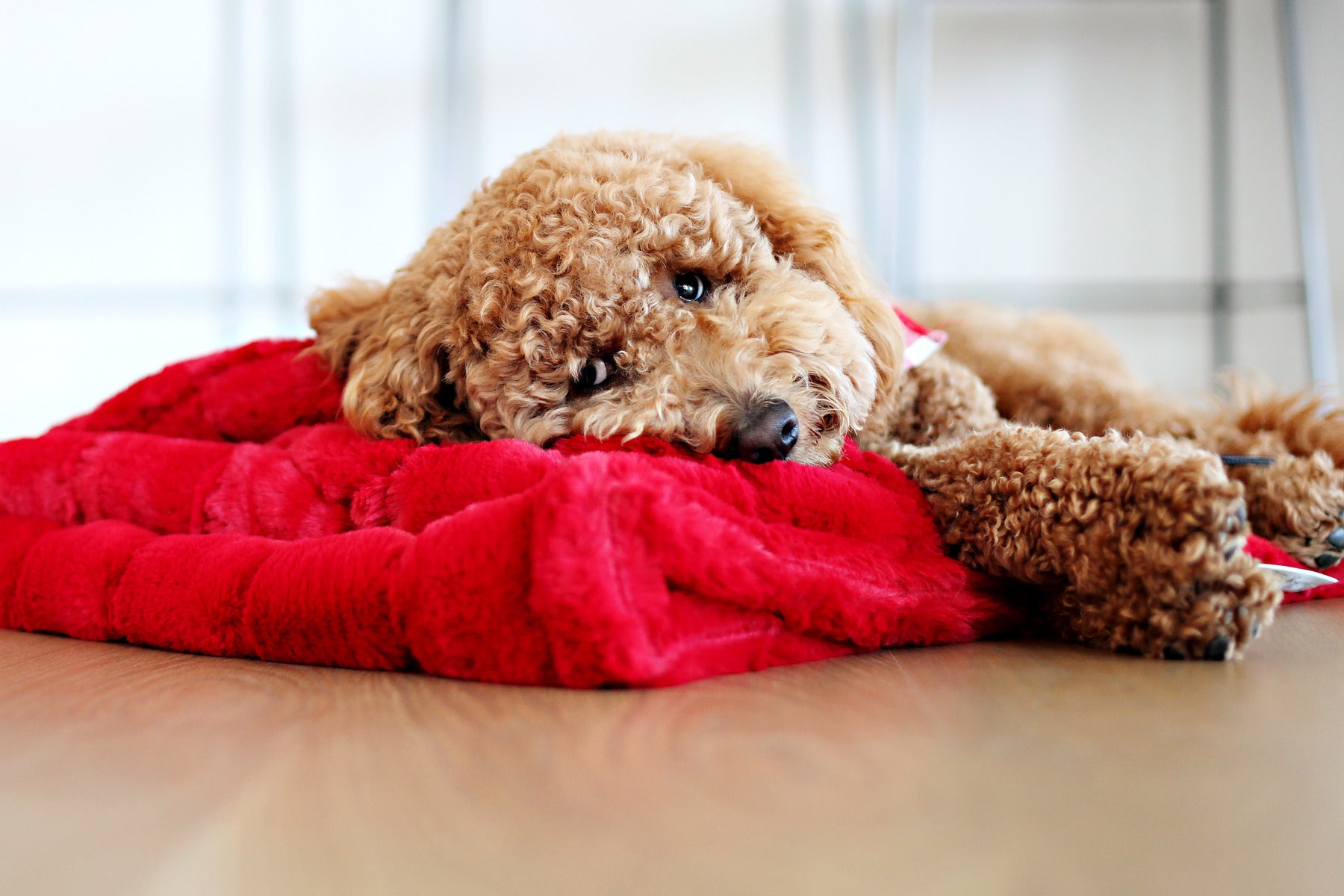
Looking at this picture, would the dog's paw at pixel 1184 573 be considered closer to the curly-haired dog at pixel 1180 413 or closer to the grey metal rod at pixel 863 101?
the curly-haired dog at pixel 1180 413

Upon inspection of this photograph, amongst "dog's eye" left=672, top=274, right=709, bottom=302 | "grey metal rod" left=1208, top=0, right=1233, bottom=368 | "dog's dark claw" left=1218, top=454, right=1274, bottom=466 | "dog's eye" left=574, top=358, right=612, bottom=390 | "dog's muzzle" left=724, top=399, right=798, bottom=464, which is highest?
"grey metal rod" left=1208, top=0, right=1233, bottom=368

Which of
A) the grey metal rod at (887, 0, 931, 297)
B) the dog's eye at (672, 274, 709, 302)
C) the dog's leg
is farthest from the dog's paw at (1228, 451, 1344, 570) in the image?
the grey metal rod at (887, 0, 931, 297)

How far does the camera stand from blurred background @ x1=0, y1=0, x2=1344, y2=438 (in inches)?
146

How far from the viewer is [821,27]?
402cm

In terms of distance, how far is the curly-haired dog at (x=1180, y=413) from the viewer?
1.24m

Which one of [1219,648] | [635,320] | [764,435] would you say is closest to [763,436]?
[764,435]

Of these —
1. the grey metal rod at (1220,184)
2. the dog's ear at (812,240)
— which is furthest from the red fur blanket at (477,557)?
the grey metal rod at (1220,184)

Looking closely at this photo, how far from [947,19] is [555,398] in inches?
134

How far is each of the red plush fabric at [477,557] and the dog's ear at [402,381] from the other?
1.8 inches

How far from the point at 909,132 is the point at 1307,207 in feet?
4.64

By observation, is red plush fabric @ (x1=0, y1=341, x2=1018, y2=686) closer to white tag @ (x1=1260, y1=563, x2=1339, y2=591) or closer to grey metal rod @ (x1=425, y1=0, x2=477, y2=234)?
white tag @ (x1=1260, y1=563, x2=1339, y2=591)

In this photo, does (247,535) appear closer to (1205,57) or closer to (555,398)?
(555,398)

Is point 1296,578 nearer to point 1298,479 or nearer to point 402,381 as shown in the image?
point 1298,479

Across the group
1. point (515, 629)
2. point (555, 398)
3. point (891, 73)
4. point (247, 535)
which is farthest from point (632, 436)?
point (891, 73)
